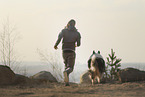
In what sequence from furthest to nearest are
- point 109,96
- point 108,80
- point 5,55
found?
point 5,55
point 108,80
point 109,96

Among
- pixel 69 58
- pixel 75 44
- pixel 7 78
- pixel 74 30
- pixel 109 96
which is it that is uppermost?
pixel 74 30

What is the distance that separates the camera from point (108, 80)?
9.20 meters

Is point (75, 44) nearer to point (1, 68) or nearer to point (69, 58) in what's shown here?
point (69, 58)

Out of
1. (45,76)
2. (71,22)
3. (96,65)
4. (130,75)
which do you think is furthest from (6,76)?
(130,75)

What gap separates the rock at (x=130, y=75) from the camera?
26.7 feet

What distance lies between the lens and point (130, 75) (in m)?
8.20

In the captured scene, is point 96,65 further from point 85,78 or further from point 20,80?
point 20,80

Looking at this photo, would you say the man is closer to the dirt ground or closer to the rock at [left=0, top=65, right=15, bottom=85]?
the dirt ground

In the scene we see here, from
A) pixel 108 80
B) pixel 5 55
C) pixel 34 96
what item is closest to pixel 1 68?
pixel 5 55

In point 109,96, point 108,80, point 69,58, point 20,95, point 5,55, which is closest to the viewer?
point 109,96

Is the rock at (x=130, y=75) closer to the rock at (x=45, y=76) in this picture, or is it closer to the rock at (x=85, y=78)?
the rock at (x=85, y=78)

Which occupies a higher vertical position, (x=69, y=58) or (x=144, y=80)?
(x=69, y=58)

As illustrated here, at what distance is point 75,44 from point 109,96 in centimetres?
330

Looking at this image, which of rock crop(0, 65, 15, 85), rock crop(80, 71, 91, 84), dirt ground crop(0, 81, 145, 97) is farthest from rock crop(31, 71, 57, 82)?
dirt ground crop(0, 81, 145, 97)
